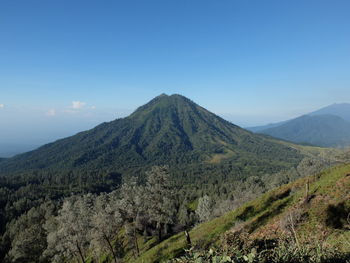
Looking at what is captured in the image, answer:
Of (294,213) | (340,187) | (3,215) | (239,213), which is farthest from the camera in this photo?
(3,215)

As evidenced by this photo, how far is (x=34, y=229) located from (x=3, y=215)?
83236 mm


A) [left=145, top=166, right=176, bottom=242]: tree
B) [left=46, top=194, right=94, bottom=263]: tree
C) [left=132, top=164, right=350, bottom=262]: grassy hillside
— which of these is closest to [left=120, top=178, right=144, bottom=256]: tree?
[left=145, top=166, right=176, bottom=242]: tree

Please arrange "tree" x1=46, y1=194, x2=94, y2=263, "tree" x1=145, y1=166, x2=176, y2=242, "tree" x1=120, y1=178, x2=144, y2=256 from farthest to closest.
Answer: "tree" x1=120, y1=178, x2=144, y2=256 < "tree" x1=46, y1=194, x2=94, y2=263 < "tree" x1=145, y1=166, x2=176, y2=242

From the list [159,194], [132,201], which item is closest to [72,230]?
[132,201]

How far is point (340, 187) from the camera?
21484 millimetres

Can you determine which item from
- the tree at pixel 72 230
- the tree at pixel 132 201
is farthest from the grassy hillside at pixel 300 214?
the tree at pixel 72 230

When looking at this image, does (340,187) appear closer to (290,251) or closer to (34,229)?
(290,251)

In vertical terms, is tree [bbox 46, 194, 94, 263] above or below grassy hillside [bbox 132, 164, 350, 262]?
below

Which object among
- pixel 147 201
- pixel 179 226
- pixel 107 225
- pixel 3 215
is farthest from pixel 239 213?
pixel 3 215

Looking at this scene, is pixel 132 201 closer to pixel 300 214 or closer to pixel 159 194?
pixel 159 194

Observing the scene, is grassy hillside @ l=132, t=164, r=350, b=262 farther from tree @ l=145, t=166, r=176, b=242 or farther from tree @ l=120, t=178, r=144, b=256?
tree @ l=120, t=178, r=144, b=256

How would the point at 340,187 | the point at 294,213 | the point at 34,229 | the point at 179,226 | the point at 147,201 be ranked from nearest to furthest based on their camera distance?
the point at 294,213 < the point at 340,187 < the point at 147,201 < the point at 179,226 < the point at 34,229

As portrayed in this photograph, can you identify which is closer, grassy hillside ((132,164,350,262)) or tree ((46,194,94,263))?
grassy hillside ((132,164,350,262))

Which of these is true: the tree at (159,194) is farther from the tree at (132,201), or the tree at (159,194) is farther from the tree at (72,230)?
the tree at (72,230)
